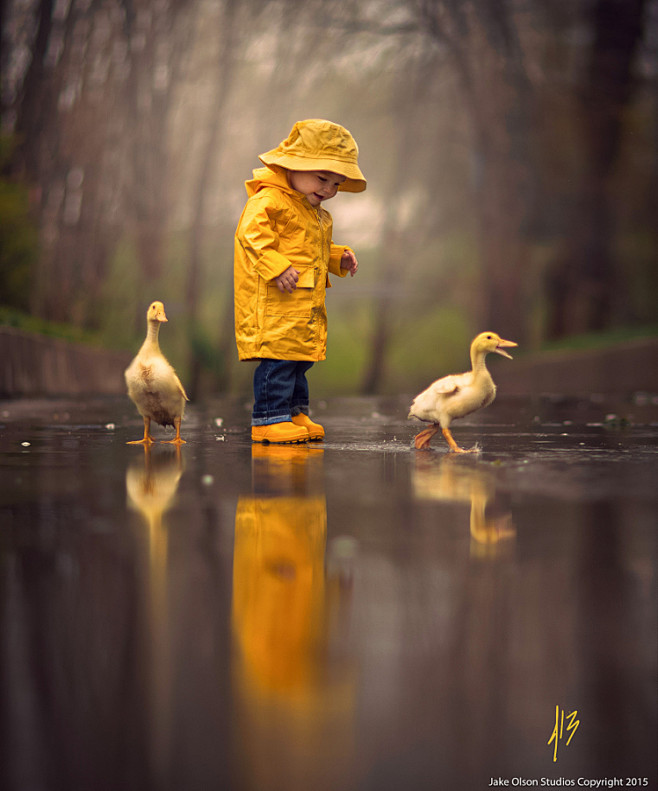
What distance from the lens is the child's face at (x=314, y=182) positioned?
618 centimetres

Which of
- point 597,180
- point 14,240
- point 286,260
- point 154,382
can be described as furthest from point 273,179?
point 597,180

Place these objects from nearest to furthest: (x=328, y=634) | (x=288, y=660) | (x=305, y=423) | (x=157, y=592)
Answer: (x=288, y=660) < (x=328, y=634) < (x=157, y=592) < (x=305, y=423)

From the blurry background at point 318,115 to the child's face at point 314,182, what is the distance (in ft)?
24.6

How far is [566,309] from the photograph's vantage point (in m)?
19.0

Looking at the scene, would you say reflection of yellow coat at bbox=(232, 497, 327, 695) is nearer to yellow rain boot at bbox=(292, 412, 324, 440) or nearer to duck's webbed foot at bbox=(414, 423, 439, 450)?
duck's webbed foot at bbox=(414, 423, 439, 450)

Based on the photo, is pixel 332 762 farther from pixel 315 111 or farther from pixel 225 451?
pixel 315 111

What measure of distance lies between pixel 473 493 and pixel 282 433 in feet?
7.48

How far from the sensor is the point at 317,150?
606cm

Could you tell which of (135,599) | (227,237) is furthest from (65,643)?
(227,237)

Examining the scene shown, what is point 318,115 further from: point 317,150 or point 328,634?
point 328,634

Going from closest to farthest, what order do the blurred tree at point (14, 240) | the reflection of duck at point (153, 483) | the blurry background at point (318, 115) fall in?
the reflection of duck at point (153, 483) → the blurred tree at point (14, 240) → the blurry background at point (318, 115)

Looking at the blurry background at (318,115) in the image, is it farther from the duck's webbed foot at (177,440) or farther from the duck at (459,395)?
the duck at (459,395)

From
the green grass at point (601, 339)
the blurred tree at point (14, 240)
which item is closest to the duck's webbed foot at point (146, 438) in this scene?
the blurred tree at point (14, 240)
